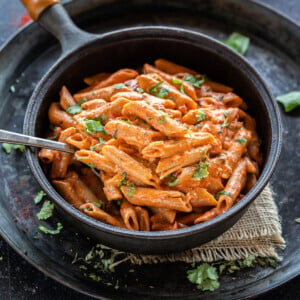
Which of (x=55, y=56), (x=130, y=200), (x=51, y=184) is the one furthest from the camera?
(x=55, y=56)

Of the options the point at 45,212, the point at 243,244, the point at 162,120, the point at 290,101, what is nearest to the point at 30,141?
the point at 45,212

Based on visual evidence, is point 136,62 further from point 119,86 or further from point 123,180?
point 123,180

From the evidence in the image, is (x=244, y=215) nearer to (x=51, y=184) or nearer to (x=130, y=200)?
(x=130, y=200)

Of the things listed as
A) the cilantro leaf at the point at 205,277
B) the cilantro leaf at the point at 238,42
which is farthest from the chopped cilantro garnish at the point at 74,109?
the cilantro leaf at the point at 238,42

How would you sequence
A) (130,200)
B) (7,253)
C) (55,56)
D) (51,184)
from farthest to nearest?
(55,56) < (7,253) < (51,184) < (130,200)

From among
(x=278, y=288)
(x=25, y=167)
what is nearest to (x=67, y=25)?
(x=25, y=167)

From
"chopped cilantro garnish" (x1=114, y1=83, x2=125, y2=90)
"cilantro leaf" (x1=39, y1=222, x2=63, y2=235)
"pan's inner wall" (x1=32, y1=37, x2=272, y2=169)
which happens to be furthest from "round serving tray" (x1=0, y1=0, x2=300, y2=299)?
"chopped cilantro garnish" (x1=114, y1=83, x2=125, y2=90)
